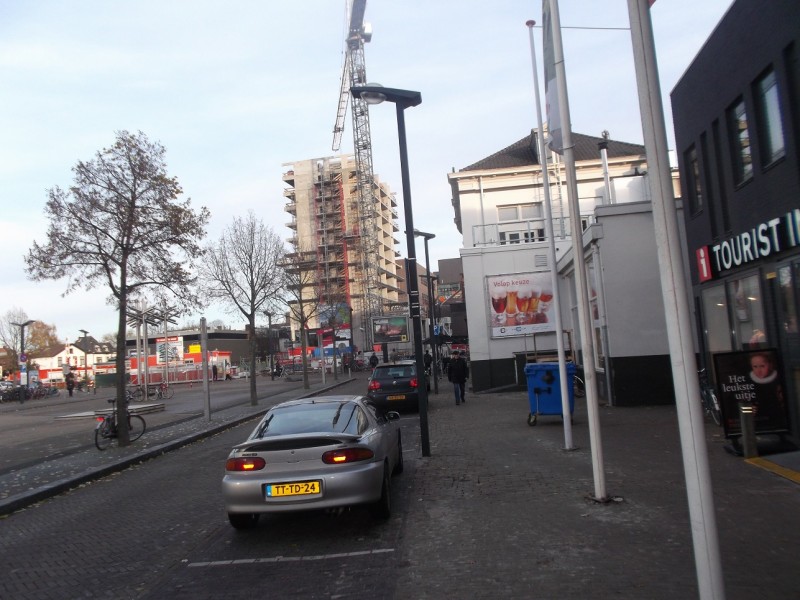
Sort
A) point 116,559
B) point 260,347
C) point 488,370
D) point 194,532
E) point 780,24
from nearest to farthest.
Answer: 1. point 116,559
2. point 194,532
3. point 780,24
4. point 488,370
5. point 260,347

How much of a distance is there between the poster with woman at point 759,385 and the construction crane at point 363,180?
86.7m

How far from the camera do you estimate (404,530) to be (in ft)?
21.7

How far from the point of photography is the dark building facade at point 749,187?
9023mm

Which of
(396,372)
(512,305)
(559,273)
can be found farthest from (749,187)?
(512,305)

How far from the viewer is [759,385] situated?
9297mm

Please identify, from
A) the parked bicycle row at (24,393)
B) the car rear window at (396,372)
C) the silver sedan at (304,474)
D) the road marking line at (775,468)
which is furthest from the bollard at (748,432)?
the parked bicycle row at (24,393)

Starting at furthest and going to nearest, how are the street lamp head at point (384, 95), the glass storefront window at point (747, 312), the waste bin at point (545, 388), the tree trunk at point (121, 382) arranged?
the tree trunk at point (121, 382) → the waste bin at point (545, 388) → the street lamp head at point (384, 95) → the glass storefront window at point (747, 312)

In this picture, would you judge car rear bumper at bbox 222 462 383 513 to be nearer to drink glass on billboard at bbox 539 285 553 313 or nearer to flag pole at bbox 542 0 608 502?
flag pole at bbox 542 0 608 502

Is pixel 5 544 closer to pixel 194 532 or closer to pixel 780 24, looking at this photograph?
pixel 194 532

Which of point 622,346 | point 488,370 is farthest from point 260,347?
point 622,346

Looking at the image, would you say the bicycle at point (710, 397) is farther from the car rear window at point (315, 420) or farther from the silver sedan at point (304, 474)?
the silver sedan at point (304, 474)

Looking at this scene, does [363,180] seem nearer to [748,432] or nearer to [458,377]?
[458,377]

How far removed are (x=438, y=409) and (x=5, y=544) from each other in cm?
1398

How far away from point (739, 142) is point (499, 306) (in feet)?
47.1
